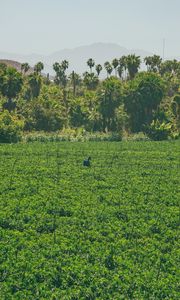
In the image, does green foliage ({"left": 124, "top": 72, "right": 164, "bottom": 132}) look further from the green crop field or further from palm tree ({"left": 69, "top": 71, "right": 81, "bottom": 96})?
palm tree ({"left": 69, "top": 71, "right": 81, "bottom": 96})

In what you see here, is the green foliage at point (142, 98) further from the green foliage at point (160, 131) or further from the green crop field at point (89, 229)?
the green crop field at point (89, 229)

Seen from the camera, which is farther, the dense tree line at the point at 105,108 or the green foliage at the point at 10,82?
the green foliage at the point at 10,82

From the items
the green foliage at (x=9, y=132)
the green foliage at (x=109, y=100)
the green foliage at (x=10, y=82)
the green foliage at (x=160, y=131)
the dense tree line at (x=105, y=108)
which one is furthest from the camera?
the green foliage at (x=109, y=100)

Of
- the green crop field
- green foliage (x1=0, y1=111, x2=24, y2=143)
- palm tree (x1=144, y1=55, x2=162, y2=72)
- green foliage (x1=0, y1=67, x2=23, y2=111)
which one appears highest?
palm tree (x1=144, y1=55, x2=162, y2=72)

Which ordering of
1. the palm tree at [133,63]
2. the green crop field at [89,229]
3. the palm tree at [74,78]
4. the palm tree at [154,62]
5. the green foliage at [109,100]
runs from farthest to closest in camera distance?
the palm tree at [154,62]
the palm tree at [74,78]
the palm tree at [133,63]
the green foliage at [109,100]
the green crop field at [89,229]

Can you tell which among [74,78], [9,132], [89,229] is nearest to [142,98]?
[9,132]

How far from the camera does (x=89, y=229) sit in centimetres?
2352

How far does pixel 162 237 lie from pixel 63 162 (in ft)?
61.4

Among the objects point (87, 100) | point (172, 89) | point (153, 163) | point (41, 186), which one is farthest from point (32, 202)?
point (172, 89)

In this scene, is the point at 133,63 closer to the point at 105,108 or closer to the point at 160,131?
the point at 105,108

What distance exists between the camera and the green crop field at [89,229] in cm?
1748

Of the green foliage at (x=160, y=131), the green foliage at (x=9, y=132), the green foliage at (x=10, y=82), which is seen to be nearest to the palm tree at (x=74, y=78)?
the green foliage at (x=10, y=82)

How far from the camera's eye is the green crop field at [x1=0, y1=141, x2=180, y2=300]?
17.5 m

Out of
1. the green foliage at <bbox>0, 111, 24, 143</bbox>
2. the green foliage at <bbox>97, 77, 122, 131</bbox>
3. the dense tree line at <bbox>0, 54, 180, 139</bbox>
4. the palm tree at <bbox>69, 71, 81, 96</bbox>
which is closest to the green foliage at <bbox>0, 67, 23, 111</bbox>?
the dense tree line at <bbox>0, 54, 180, 139</bbox>
